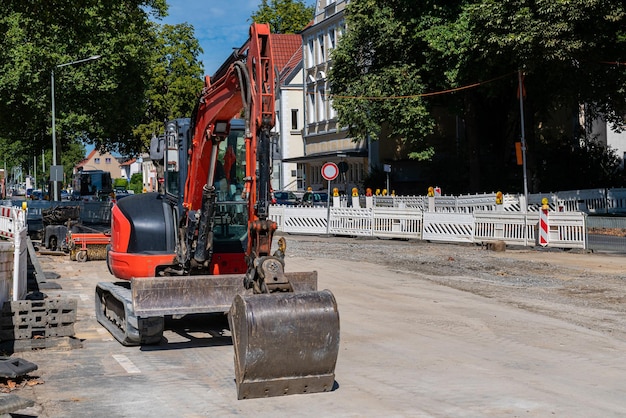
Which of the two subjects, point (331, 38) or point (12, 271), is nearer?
point (12, 271)

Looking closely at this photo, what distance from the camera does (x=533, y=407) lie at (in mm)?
7918

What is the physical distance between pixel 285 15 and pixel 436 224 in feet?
195

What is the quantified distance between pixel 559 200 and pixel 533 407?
29.2 m

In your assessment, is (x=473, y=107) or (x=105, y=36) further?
(x=105, y=36)

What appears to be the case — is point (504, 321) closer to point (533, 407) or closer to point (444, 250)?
point (533, 407)

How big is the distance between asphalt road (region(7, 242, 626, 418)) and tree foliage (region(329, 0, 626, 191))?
20073mm

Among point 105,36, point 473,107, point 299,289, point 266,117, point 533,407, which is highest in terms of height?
point 105,36

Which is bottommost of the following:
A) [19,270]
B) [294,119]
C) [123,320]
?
[123,320]

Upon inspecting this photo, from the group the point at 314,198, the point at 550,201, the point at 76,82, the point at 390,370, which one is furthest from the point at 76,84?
the point at 390,370

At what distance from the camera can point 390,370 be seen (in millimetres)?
9734

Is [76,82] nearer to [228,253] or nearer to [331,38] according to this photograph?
[331,38]

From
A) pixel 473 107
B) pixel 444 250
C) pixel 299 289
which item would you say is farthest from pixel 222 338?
pixel 473 107

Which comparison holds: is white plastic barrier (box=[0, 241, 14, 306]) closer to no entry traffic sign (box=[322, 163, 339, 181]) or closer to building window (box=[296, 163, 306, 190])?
no entry traffic sign (box=[322, 163, 339, 181])

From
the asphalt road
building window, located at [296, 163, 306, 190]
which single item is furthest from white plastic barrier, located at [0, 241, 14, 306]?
building window, located at [296, 163, 306, 190]
